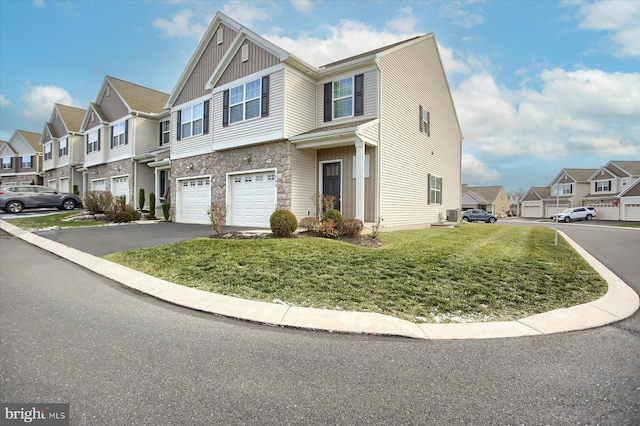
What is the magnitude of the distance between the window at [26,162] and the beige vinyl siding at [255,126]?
3539 cm

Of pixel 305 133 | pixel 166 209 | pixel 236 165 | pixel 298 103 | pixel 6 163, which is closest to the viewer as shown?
pixel 305 133

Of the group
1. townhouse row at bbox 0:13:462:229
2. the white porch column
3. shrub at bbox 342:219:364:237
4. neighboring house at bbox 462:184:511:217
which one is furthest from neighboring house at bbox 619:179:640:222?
shrub at bbox 342:219:364:237

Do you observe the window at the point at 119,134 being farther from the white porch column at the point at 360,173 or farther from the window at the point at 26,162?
the window at the point at 26,162

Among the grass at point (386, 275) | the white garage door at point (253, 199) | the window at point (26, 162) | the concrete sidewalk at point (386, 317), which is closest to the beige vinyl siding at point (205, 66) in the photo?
the white garage door at point (253, 199)

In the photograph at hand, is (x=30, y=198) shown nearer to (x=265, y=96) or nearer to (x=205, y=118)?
(x=205, y=118)

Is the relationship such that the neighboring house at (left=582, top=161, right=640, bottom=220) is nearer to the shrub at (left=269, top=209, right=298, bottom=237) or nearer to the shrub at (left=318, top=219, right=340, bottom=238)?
the shrub at (left=318, top=219, right=340, bottom=238)

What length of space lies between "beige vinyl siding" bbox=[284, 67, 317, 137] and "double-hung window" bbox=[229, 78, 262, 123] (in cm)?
148

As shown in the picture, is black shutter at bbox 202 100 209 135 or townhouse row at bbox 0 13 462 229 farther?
black shutter at bbox 202 100 209 135

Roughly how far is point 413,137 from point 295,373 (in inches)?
544

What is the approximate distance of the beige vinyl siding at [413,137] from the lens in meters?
12.6

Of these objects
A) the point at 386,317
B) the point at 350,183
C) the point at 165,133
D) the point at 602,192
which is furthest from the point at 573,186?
the point at 386,317

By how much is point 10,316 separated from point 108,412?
10.3 feet

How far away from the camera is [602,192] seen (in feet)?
140

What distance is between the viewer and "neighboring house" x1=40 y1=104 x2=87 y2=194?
90.9ft
